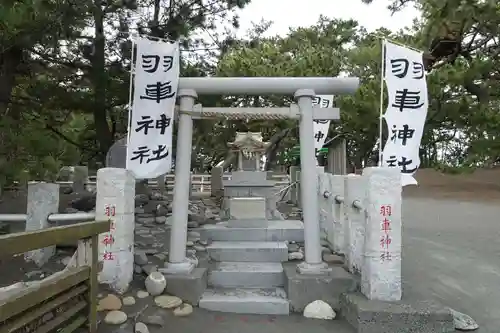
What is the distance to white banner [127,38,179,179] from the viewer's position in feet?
16.2

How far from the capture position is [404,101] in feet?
16.6

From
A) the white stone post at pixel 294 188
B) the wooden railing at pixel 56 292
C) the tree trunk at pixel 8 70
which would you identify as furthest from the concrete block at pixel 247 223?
the white stone post at pixel 294 188

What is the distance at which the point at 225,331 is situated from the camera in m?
4.27

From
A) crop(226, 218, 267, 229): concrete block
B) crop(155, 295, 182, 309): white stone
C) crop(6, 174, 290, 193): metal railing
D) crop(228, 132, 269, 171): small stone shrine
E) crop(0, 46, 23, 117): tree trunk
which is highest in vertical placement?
crop(0, 46, 23, 117): tree trunk

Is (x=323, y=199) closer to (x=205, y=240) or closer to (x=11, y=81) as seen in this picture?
(x=205, y=240)

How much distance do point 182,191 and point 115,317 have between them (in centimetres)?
173

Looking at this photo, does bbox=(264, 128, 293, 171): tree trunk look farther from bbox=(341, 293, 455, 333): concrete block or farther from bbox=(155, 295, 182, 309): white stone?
bbox=(341, 293, 455, 333): concrete block

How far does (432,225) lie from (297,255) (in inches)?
186

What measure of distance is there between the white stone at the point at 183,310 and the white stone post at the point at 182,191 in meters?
0.46

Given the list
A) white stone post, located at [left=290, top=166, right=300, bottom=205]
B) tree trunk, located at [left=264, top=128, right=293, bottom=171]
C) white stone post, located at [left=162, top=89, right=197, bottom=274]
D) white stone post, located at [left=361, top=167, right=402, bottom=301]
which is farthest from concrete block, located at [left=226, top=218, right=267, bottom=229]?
tree trunk, located at [left=264, top=128, right=293, bottom=171]

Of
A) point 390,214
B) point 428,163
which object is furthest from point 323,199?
point 428,163

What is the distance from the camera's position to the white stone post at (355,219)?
4999 millimetres

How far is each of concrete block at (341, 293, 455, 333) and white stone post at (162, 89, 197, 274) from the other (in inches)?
84.6

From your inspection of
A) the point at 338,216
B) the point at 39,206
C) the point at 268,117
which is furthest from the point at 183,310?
the point at 338,216
